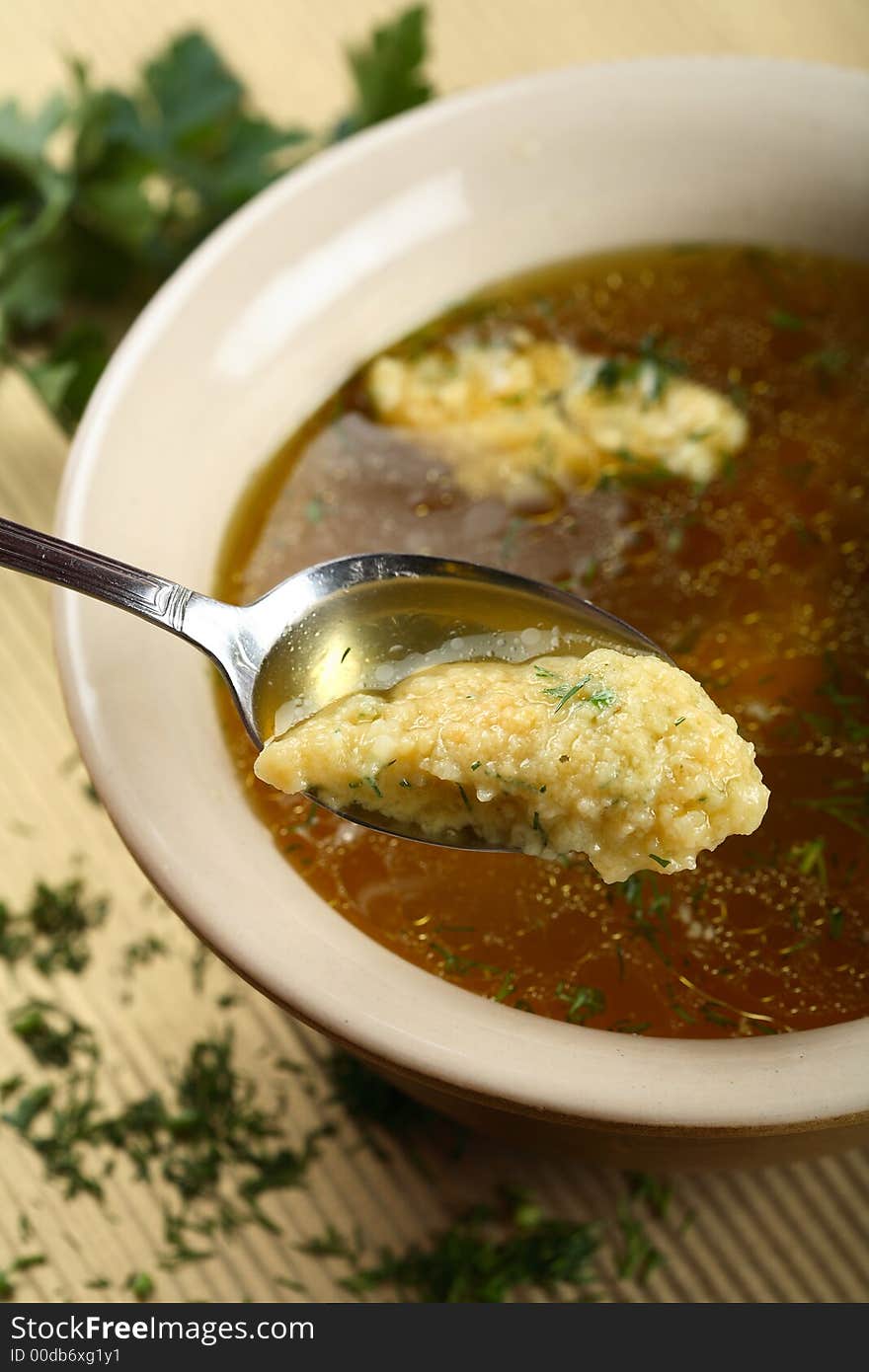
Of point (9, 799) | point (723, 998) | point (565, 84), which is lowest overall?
point (723, 998)

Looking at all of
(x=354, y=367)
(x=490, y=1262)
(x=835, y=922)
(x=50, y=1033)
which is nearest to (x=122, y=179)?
(x=354, y=367)

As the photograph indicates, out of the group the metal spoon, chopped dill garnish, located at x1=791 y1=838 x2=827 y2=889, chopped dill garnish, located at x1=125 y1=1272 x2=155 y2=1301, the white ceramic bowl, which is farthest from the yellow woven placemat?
the metal spoon

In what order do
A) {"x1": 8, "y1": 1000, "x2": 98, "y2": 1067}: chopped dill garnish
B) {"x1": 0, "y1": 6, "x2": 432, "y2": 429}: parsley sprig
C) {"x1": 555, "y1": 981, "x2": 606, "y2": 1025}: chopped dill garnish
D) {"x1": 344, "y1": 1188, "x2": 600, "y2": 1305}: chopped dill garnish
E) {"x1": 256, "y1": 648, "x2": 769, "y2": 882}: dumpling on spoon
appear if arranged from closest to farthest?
1. {"x1": 256, "y1": 648, "x2": 769, "y2": 882}: dumpling on spoon
2. {"x1": 555, "y1": 981, "x2": 606, "y2": 1025}: chopped dill garnish
3. {"x1": 344, "y1": 1188, "x2": 600, "y2": 1305}: chopped dill garnish
4. {"x1": 8, "y1": 1000, "x2": 98, "y2": 1067}: chopped dill garnish
5. {"x1": 0, "y1": 6, "x2": 432, "y2": 429}: parsley sprig

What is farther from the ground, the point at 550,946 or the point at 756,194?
the point at 756,194

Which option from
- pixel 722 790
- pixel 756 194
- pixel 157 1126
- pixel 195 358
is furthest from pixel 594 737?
pixel 756 194

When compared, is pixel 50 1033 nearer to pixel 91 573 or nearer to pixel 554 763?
pixel 91 573

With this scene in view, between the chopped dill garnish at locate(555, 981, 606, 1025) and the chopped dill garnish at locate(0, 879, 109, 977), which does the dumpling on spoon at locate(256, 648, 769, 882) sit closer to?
the chopped dill garnish at locate(555, 981, 606, 1025)

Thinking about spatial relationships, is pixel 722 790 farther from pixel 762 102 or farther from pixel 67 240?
pixel 67 240
